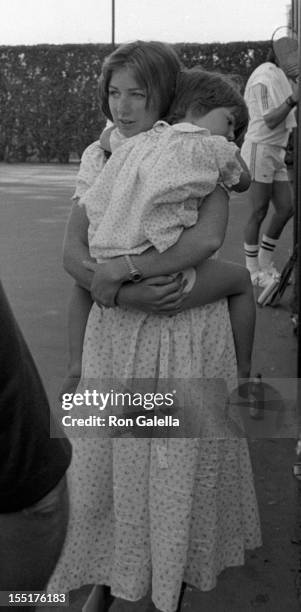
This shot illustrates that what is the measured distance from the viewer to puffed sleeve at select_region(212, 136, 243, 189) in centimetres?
230

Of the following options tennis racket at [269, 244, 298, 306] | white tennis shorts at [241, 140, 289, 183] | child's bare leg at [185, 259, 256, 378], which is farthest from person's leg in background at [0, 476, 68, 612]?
white tennis shorts at [241, 140, 289, 183]

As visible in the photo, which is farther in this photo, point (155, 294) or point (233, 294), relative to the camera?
point (233, 294)

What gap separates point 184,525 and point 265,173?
4.71 metres

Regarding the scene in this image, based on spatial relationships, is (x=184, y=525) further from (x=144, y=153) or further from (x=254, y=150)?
(x=254, y=150)

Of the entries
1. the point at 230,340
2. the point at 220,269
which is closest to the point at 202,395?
the point at 230,340

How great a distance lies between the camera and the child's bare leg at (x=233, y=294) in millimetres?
2408

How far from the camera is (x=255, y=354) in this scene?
536 centimetres

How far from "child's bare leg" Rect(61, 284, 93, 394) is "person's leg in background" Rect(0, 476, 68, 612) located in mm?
1188

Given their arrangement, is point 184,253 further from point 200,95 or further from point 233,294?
point 200,95

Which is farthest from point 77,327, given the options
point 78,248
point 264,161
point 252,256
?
point 252,256

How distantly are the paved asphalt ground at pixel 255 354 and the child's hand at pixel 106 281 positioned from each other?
1045mm

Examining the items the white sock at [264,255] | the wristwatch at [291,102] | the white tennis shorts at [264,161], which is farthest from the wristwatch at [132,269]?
the white sock at [264,255]

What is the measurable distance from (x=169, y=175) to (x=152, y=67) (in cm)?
33

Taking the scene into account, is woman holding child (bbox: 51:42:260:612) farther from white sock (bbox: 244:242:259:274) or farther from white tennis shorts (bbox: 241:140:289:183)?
white sock (bbox: 244:242:259:274)
